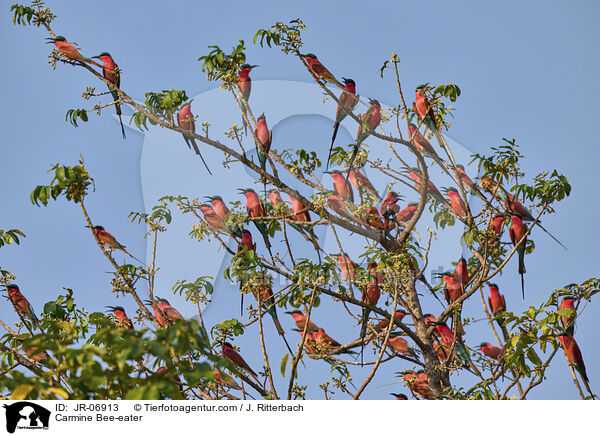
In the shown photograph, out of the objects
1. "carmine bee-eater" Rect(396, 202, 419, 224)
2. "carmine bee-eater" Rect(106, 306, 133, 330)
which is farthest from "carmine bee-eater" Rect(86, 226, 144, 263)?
"carmine bee-eater" Rect(396, 202, 419, 224)

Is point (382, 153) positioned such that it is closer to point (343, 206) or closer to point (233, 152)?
point (343, 206)

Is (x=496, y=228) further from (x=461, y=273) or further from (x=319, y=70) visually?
(x=319, y=70)

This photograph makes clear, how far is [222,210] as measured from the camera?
1.66m

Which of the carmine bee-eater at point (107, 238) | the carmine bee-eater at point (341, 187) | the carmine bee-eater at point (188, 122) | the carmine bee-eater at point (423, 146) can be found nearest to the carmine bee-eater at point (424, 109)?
the carmine bee-eater at point (423, 146)

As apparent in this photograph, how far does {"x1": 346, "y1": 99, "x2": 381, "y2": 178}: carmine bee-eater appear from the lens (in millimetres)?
1628

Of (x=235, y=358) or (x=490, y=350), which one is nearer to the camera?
(x=235, y=358)

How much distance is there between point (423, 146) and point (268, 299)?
2.27ft

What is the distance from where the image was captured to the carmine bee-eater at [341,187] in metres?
1.64

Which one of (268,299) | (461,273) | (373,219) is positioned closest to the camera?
(268,299)

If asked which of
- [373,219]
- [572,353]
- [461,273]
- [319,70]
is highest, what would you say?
[319,70]

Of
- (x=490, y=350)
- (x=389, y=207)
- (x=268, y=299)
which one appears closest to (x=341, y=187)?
(x=389, y=207)

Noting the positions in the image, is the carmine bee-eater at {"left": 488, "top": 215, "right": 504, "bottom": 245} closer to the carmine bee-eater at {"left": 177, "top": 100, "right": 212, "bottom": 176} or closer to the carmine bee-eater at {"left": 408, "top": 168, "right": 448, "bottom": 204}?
the carmine bee-eater at {"left": 408, "top": 168, "right": 448, "bottom": 204}

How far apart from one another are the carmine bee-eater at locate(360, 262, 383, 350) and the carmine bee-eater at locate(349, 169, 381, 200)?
0.71ft
